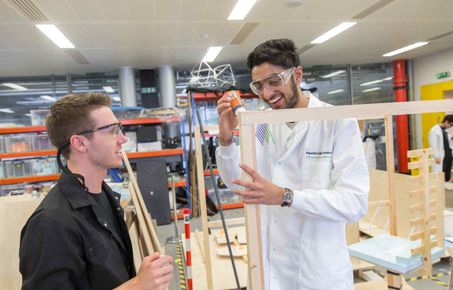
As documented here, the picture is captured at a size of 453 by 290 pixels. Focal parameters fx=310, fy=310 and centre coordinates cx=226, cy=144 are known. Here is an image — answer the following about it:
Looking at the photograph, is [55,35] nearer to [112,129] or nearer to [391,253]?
[112,129]

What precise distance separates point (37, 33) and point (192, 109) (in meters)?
2.58

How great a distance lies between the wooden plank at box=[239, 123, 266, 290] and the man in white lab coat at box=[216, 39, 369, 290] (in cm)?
13

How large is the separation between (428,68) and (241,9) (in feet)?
20.9

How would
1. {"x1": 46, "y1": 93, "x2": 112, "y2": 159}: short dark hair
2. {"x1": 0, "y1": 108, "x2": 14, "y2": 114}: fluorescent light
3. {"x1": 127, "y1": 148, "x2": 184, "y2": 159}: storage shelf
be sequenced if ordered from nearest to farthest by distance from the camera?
{"x1": 46, "y1": 93, "x2": 112, "y2": 159}: short dark hair → {"x1": 127, "y1": 148, "x2": 184, "y2": 159}: storage shelf → {"x1": 0, "y1": 108, "x2": 14, "y2": 114}: fluorescent light

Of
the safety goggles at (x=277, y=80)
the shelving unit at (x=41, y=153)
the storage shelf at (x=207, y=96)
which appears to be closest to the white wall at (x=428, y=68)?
the storage shelf at (x=207, y=96)

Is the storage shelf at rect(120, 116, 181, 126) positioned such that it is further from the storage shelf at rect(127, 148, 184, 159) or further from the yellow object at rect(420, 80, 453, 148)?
the yellow object at rect(420, 80, 453, 148)

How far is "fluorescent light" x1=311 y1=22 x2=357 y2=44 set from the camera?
5090mm

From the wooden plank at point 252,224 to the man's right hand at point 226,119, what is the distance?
0.26 metres

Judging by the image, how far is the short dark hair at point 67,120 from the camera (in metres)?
A: 1.25

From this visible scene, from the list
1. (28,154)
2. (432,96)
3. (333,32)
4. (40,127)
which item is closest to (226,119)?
(333,32)

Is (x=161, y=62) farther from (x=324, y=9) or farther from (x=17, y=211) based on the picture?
(x=17, y=211)

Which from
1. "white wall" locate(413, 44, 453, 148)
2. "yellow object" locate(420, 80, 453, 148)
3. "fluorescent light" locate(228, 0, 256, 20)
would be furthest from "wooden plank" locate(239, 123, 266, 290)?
"white wall" locate(413, 44, 453, 148)

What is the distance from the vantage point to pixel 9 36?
4.53 m

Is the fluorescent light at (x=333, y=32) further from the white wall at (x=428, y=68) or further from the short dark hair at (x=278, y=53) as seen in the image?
the short dark hair at (x=278, y=53)
